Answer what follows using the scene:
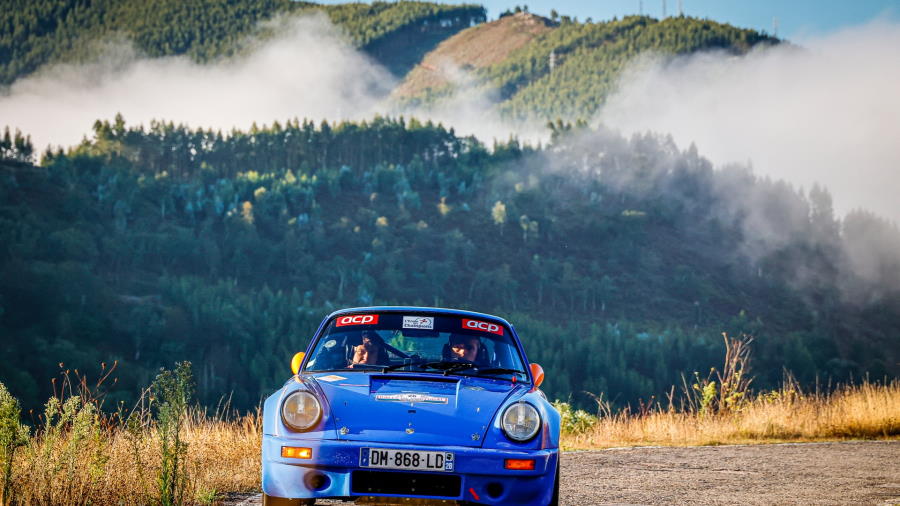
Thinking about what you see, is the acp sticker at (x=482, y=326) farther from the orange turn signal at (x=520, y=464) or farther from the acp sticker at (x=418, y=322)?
the orange turn signal at (x=520, y=464)

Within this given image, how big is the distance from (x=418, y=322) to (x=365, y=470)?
5.98ft

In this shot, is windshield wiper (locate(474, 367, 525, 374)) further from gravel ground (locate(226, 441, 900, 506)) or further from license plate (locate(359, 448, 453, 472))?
gravel ground (locate(226, 441, 900, 506))

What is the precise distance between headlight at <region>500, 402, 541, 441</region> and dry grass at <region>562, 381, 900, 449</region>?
815 centimetres

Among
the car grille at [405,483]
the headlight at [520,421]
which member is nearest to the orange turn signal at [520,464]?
the headlight at [520,421]

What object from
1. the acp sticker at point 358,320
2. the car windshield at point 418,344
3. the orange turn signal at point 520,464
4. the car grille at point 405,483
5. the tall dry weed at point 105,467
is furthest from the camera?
the acp sticker at point 358,320

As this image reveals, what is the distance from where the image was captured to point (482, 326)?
8.26 meters

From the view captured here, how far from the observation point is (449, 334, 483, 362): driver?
802 cm

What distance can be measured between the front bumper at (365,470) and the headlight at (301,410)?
0.13m

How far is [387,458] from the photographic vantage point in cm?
652

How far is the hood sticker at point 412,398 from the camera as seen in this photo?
6.91 metres

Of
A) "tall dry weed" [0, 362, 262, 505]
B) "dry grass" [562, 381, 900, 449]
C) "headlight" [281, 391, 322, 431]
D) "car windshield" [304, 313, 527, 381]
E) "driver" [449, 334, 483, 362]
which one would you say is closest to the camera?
"headlight" [281, 391, 322, 431]

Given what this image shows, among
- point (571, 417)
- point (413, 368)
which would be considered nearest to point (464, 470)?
point (413, 368)

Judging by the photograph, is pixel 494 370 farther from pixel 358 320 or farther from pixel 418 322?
pixel 358 320

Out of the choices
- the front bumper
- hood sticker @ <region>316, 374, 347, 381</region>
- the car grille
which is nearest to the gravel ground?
hood sticker @ <region>316, 374, 347, 381</region>
